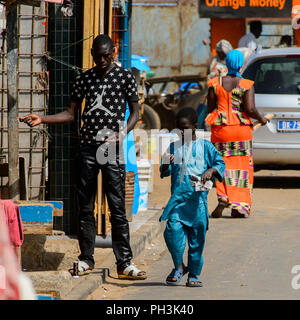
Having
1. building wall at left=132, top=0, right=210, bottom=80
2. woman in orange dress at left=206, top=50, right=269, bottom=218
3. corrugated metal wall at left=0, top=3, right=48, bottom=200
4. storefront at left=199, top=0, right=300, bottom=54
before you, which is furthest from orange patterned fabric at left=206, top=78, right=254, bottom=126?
building wall at left=132, top=0, right=210, bottom=80

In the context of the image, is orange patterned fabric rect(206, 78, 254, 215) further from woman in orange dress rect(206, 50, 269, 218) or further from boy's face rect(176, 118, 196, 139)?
boy's face rect(176, 118, 196, 139)

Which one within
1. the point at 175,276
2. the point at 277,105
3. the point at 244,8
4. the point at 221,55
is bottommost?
the point at 175,276

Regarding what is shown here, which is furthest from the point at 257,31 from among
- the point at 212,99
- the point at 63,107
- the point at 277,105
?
the point at 63,107

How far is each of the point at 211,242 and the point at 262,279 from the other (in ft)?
6.43

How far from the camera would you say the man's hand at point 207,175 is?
696 centimetres

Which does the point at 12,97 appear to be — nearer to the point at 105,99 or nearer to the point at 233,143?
the point at 105,99

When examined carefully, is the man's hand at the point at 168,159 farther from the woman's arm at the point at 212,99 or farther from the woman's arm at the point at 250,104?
the woman's arm at the point at 212,99

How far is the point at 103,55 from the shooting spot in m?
7.36

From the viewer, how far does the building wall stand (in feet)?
90.0

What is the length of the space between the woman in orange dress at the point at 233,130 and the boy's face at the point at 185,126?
3.60m

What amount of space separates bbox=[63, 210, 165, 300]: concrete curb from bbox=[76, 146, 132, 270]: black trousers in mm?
171

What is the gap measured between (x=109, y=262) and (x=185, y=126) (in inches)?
63.7

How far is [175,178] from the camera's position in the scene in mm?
7215
